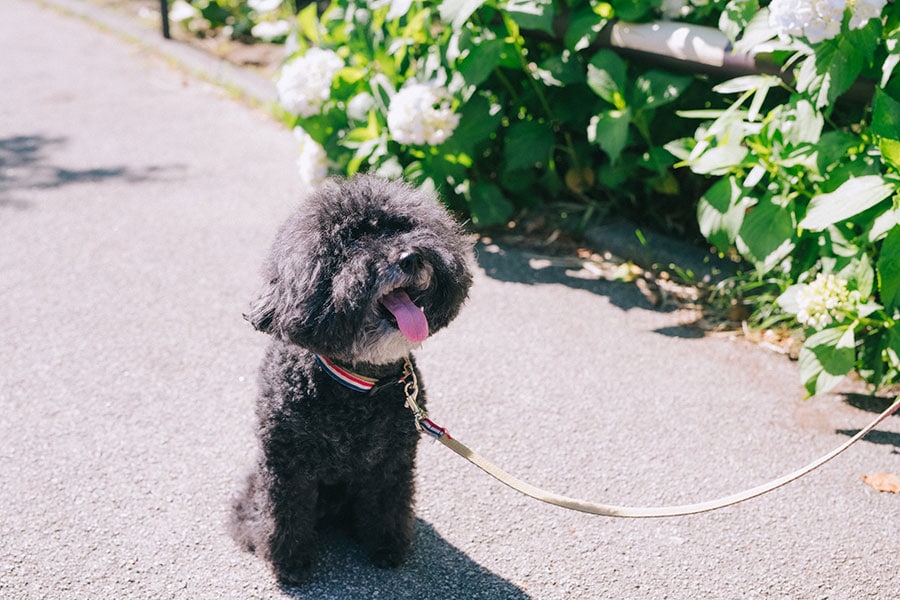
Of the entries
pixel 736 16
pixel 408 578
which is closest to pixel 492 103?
pixel 736 16

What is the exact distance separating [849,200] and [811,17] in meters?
0.71

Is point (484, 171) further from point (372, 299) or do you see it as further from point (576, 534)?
point (372, 299)

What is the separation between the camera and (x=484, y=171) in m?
5.39

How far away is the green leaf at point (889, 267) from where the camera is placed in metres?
3.28

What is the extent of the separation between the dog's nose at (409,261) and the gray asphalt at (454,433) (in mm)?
1132

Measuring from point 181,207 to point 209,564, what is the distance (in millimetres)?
3428

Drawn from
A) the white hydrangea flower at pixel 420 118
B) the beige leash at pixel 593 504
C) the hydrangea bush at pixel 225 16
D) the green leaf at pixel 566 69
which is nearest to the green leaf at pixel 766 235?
the beige leash at pixel 593 504

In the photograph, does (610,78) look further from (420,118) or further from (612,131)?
(420,118)

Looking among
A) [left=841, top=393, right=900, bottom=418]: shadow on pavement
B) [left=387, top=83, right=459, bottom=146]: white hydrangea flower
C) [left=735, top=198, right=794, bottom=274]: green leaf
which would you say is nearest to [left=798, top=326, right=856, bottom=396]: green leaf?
[left=841, top=393, right=900, bottom=418]: shadow on pavement

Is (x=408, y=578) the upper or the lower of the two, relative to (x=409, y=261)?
lower

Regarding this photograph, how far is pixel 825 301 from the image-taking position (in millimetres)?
3479

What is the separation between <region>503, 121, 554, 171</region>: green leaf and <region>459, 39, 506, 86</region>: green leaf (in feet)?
1.55

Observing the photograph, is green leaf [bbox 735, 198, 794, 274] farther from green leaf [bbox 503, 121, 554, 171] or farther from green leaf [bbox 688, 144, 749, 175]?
green leaf [bbox 503, 121, 554, 171]

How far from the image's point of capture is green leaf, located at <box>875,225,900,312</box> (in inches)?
129
